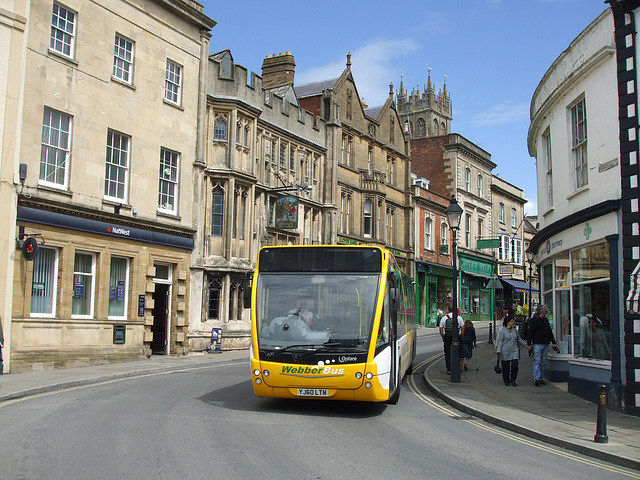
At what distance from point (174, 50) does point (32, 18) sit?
6391 millimetres

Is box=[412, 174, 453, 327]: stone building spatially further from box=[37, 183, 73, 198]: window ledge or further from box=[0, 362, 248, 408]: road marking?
box=[37, 183, 73, 198]: window ledge

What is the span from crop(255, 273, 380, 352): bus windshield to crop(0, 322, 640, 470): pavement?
3.00 metres

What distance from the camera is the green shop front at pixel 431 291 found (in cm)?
4456

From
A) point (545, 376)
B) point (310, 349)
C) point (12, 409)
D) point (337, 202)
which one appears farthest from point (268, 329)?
point (337, 202)

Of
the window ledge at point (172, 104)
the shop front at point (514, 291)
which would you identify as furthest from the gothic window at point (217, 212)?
the shop front at point (514, 291)

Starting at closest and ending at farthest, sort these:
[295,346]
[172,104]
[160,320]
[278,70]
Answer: [295,346]
[172,104]
[160,320]
[278,70]

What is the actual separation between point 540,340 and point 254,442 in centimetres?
971

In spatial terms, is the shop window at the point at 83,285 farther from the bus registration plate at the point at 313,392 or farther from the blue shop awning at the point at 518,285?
the blue shop awning at the point at 518,285

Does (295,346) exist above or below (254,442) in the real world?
above

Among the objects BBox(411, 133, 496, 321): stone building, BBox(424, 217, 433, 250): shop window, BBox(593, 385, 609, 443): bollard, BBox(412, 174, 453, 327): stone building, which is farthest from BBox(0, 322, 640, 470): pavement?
BBox(411, 133, 496, 321): stone building

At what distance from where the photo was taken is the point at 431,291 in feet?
152

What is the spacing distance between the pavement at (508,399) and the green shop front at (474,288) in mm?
29805

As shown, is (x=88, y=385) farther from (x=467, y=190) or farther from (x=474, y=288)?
(x=474, y=288)

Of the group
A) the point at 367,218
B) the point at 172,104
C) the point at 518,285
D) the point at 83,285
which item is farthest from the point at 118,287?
the point at 518,285
